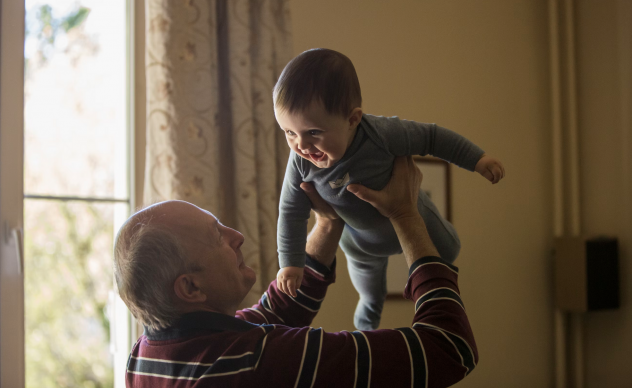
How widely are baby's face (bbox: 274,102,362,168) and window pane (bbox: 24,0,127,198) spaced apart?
143cm

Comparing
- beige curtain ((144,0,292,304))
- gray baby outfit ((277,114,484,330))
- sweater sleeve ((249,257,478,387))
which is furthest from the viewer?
beige curtain ((144,0,292,304))

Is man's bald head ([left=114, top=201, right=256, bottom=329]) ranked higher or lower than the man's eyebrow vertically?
lower

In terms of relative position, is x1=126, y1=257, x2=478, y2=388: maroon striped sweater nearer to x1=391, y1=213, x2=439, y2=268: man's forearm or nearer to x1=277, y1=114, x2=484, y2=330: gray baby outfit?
x1=391, y1=213, x2=439, y2=268: man's forearm

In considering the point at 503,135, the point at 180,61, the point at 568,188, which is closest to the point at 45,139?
the point at 180,61

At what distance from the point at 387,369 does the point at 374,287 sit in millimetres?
504

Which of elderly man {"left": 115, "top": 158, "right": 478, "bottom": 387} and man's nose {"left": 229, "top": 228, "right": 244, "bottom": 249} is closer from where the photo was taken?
elderly man {"left": 115, "top": 158, "right": 478, "bottom": 387}

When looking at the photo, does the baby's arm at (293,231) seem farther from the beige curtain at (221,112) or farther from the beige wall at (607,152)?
the beige wall at (607,152)

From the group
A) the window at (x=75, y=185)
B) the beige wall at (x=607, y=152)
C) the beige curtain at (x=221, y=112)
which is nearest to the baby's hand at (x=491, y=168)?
the beige curtain at (x=221, y=112)

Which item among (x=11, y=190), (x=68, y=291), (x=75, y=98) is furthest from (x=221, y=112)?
(x=68, y=291)

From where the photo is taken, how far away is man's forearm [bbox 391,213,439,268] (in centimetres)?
113

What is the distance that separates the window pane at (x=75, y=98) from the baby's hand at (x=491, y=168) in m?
1.67

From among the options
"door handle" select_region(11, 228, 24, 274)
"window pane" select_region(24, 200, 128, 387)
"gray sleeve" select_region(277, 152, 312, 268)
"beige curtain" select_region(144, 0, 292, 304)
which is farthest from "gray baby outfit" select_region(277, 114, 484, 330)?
"window pane" select_region(24, 200, 128, 387)

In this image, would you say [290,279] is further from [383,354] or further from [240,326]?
[383,354]

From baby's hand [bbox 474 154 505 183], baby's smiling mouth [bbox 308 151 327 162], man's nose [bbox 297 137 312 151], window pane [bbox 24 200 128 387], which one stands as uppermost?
man's nose [bbox 297 137 312 151]
